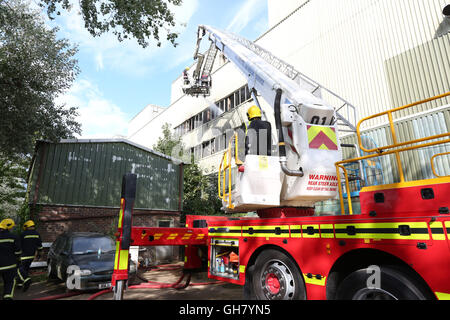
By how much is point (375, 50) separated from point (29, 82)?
16.4 metres

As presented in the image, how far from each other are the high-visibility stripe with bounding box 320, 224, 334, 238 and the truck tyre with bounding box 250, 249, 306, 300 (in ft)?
2.53

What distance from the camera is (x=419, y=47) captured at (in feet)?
39.1

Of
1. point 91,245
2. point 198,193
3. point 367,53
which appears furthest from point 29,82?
point 367,53

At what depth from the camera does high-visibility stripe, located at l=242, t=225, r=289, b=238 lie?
4.41 m

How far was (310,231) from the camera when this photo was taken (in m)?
4.00

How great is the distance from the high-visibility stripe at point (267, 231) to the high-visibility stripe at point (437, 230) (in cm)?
197

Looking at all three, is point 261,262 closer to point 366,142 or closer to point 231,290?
point 231,290

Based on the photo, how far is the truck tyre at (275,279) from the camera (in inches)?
162

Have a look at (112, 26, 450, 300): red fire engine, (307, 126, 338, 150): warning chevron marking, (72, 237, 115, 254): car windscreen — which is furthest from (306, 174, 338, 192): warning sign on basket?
(72, 237, 115, 254): car windscreen

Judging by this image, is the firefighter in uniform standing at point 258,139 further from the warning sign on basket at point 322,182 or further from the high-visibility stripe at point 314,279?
the high-visibility stripe at point 314,279

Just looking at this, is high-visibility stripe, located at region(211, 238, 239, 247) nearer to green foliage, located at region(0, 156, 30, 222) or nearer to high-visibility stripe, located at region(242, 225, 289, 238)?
high-visibility stripe, located at region(242, 225, 289, 238)

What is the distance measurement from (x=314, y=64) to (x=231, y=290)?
45.8 ft

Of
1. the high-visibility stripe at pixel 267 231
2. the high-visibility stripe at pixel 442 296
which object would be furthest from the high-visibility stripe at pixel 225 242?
the high-visibility stripe at pixel 442 296

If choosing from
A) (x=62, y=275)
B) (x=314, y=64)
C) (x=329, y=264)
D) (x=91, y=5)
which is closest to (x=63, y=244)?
(x=62, y=275)
